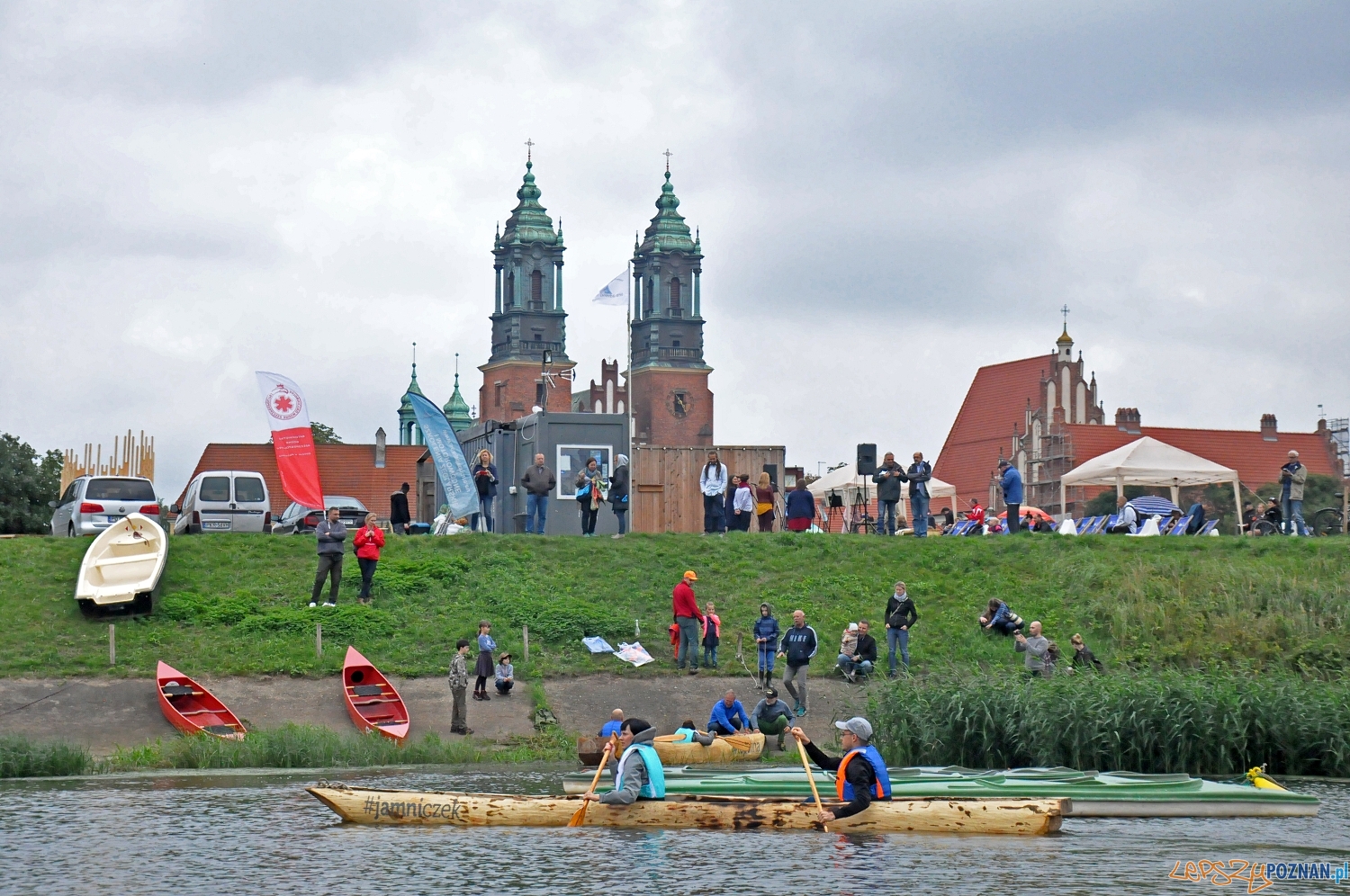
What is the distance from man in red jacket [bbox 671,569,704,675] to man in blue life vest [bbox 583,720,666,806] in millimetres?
10807

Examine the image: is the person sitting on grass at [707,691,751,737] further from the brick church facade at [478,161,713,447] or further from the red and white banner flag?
the brick church facade at [478,161,713,447]

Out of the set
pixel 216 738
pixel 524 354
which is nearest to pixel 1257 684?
pixel 216 738

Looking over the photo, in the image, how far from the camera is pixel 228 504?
124ft

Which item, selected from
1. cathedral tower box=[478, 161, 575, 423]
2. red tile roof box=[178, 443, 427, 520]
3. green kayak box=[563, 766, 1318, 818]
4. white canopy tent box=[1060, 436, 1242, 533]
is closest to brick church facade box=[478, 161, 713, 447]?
cathedral tower box=[478, 161, 575, 423]

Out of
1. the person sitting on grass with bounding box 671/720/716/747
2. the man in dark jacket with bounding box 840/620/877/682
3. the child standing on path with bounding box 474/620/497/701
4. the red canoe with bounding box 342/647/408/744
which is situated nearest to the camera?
the person sitting on grass with bounding box 671/720/716/747

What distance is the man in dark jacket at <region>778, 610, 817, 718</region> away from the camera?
27.4 metres

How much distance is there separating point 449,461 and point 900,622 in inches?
455

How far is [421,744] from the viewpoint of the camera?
25.4 m

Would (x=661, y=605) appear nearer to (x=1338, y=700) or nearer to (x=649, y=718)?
(x=649, y=718)

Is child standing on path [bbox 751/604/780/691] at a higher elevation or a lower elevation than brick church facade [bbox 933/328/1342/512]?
lower

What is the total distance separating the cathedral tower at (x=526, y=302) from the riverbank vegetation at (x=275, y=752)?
114598mm

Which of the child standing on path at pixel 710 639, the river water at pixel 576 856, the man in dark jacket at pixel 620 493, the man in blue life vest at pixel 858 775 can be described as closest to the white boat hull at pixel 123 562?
the man in dark jacket at pixel 620 493

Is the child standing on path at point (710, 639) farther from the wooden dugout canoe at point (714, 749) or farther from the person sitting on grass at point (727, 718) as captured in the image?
the wooden dugout canoe at point (714, 749)

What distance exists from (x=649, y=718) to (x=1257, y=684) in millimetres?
9593
